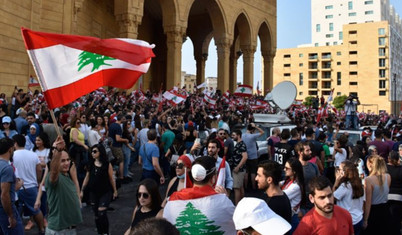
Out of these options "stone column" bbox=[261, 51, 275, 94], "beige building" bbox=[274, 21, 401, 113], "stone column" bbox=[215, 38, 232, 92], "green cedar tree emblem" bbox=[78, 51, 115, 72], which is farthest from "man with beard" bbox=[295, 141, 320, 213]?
"beige building" bbox=[274, 21, 401, 113]

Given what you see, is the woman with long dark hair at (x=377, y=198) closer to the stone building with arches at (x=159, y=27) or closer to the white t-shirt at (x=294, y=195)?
the white t-shirt at (x=294, y=195)

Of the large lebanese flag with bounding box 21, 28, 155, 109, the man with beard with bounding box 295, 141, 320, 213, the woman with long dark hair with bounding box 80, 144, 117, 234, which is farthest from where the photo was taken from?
the woman with long dark hair with bounding box 80, 144, 117, 234

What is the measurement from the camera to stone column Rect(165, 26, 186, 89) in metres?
22.4

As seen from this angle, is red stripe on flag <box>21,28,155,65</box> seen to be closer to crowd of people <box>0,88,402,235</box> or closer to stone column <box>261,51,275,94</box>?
crowd of people <box>0,88,402,235</box>

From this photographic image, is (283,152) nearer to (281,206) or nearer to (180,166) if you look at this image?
(180,166)

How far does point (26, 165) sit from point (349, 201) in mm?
4458

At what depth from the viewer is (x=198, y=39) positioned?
34719 mm

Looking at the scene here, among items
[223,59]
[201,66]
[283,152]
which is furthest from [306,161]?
[201,66]

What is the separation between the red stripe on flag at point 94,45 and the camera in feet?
13.2

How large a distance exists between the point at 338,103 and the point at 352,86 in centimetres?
1092

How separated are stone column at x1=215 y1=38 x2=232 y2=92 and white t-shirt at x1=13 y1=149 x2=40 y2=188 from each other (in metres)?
22.9

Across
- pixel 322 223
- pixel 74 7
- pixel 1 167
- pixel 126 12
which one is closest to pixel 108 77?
pixel 1 167

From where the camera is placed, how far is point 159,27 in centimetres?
3222

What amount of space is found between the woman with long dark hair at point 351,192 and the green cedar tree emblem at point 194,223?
205 cm
